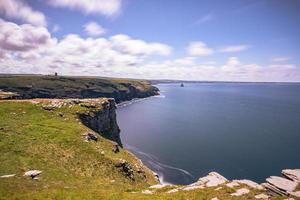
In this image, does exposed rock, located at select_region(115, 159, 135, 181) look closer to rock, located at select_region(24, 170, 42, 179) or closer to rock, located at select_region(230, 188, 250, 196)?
rock, located at select_region(24, 170, 42, 179)

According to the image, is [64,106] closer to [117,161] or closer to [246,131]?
[117,161]

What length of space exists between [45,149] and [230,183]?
112 ft

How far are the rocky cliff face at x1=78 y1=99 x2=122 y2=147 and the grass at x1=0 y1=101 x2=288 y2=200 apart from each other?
5760 millimetres

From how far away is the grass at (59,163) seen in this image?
27.6 metres

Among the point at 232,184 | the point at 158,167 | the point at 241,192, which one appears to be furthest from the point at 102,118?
the point at 241,192

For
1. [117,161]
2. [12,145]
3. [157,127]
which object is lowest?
[157,127]

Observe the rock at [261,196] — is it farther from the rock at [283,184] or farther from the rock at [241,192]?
the rock at [283,184]

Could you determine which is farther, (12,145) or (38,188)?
(12,145)

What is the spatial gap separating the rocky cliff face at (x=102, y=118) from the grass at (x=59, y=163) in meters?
5.76

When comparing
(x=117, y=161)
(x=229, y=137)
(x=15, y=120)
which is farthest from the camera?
(x=229, y=137)

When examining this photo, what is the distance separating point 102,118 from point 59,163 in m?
44.1

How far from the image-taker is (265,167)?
90.7 m

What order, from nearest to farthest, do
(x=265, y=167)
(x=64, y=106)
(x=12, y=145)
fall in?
(x=12, y=145)
(x=64, y=106)
(x=265, y=167)

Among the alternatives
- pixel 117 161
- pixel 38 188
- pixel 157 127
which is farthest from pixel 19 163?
pixel 157 127
